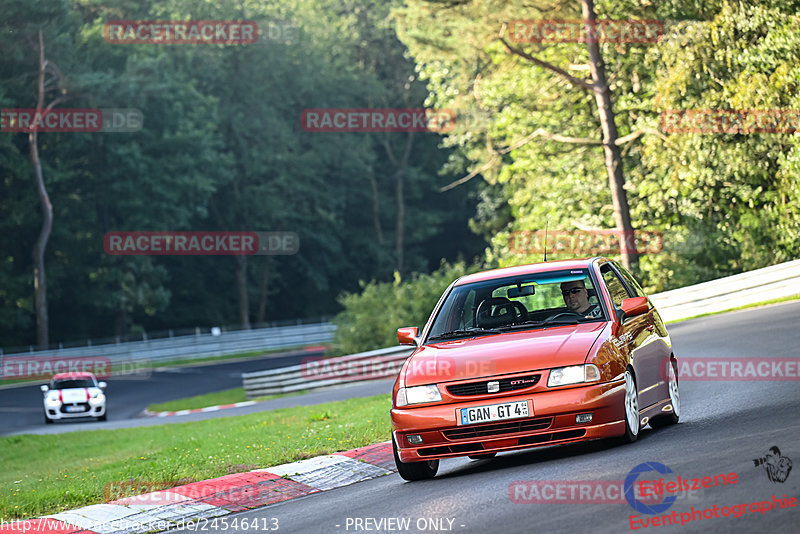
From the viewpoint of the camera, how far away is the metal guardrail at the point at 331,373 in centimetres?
3075

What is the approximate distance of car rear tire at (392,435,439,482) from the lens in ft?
30.8

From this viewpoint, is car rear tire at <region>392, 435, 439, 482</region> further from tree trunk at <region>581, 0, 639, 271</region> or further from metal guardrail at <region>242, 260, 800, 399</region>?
tree trunk at <region>581, 0, 639, 271</region>

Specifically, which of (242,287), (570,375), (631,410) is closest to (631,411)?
(631,410)

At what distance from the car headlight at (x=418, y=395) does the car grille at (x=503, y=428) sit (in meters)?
0.33

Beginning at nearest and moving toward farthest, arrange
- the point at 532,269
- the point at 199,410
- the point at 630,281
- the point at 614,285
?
1. the point at 532,269
2. the point at 614,285
3. the point at 630,281
4. the point at 199,410

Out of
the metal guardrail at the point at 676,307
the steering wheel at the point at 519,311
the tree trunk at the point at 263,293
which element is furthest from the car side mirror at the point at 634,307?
the tree trunk at the point at 263,293

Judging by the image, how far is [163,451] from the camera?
52.4 feet

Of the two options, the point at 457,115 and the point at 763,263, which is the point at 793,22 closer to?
the point at 763,263

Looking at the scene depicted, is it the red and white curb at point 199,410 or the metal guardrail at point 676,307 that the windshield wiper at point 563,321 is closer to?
the metal guardrail at point 676,307

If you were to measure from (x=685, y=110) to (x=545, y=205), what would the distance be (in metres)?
9.76

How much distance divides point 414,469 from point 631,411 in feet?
5.99

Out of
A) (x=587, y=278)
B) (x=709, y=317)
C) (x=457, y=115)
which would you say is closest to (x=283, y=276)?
(x=457, y=115)

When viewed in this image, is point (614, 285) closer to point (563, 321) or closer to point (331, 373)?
point (563, 321)

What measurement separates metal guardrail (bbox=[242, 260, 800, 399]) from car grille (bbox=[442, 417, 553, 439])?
672 inches
